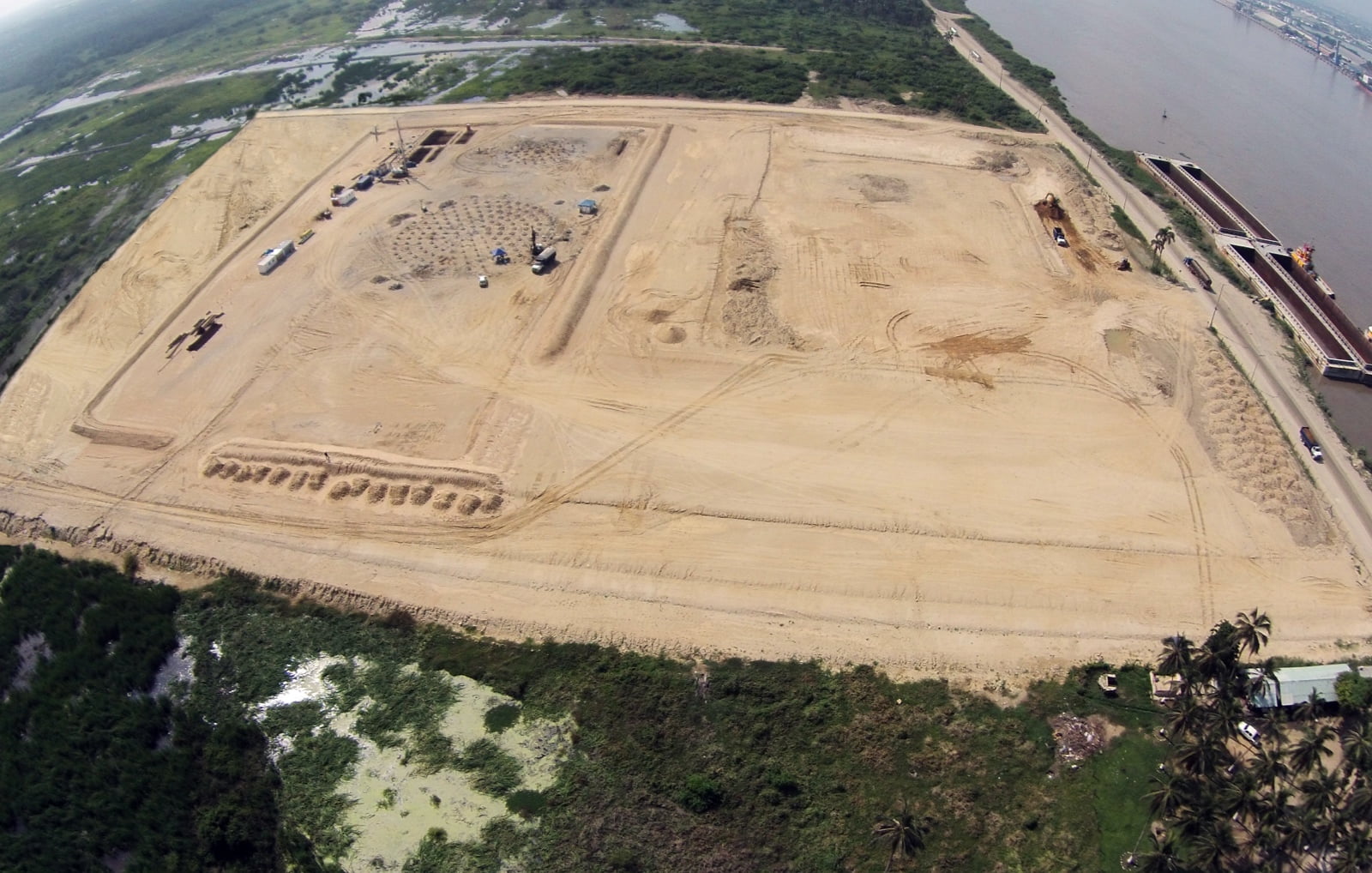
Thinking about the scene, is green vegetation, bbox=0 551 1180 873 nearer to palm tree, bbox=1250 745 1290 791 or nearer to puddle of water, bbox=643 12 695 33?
palm tree, bbox=1250 745 1290 791

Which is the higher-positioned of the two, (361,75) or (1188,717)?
(1188,717)

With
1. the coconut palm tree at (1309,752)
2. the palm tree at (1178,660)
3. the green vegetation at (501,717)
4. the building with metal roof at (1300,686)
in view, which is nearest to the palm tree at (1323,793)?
the coconut palm tree at (1309,752)

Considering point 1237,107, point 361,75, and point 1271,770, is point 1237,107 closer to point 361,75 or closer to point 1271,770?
point 1271,770

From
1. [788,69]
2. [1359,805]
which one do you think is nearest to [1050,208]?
[788,69]

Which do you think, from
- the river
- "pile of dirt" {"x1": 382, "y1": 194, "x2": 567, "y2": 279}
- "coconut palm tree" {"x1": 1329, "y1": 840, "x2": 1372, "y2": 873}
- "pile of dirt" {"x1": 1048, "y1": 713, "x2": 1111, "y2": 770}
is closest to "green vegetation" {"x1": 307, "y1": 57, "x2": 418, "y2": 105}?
"pile of dirt" {"x1": 382, "y1": 194, "x2": 567, "y2": 279}

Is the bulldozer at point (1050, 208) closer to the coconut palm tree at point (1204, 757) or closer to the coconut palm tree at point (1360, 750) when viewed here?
the coconut palm tree at point (1360, 750)

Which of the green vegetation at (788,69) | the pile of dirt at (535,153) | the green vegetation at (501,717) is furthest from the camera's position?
the green vegetation at (788,69)

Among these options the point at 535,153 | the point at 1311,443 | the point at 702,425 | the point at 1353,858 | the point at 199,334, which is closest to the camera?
the point at 1353,858
